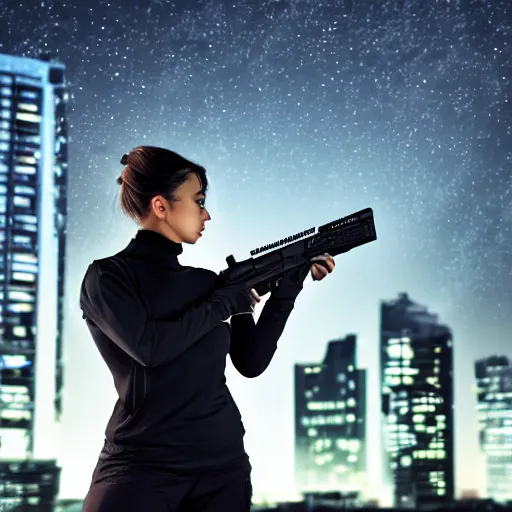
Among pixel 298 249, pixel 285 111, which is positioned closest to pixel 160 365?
pixel 298 249

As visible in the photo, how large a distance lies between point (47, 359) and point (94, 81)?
172 cm

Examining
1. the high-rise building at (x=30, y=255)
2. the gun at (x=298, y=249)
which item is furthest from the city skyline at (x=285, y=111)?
the gun at (x=298, y=249)

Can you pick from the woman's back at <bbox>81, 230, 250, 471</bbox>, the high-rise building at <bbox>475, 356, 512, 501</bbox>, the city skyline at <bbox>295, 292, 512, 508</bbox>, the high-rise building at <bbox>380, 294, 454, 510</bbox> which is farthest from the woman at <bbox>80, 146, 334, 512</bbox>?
the high-rise building at <bbox>380, 294, 454, 510</bbox>

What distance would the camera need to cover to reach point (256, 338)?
0.88 meters

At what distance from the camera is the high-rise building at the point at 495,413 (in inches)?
222

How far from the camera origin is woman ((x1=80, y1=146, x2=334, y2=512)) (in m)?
0.75

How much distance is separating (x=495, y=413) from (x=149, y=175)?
558 cm

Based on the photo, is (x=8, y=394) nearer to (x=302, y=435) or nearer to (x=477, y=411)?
(x=302, y=435)

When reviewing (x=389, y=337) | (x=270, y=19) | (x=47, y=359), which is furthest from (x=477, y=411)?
(x=270, y=19)

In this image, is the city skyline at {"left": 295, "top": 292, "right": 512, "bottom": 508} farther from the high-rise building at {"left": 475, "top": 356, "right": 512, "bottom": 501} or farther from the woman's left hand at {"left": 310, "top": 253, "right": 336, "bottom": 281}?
the woman's left hand at {"left": 310, "top": 253, "right": 336, "bottom": 281}

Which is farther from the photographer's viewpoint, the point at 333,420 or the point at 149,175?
the point at 333,420

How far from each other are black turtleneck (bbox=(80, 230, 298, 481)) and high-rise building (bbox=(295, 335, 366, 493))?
493 cm

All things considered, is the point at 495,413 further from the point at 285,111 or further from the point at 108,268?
the point at 108,268

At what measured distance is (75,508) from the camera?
13.5 feet
